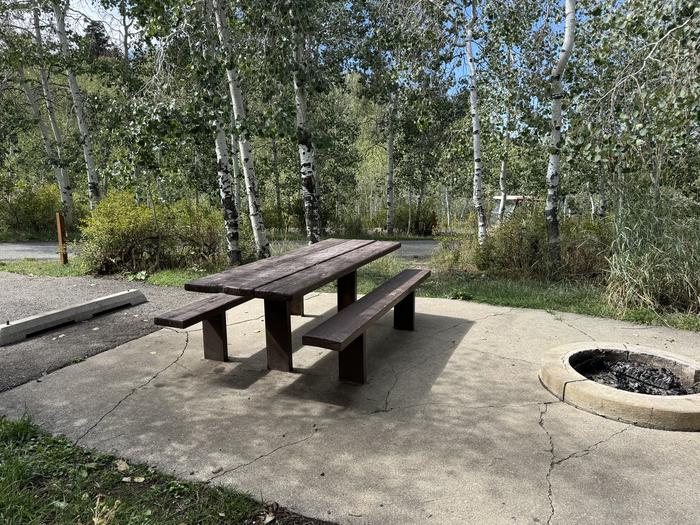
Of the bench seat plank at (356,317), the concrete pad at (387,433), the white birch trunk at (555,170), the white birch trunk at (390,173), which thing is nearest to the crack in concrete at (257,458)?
the concrete pad at (387,433)

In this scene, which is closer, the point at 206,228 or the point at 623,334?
the point at 623,334

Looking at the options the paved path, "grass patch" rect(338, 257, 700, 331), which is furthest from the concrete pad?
the paved path

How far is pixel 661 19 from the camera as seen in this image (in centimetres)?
418

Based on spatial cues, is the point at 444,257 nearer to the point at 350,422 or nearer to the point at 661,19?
the point at 661,19

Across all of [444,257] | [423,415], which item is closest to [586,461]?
[423,415]

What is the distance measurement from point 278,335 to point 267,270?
553 millimetres

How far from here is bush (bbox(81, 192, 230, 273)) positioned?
25.0ft

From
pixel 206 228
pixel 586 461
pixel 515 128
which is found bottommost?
pixel 586 461

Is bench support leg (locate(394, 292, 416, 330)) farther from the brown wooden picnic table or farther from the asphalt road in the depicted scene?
the asphalt road

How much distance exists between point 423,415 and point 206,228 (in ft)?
20.1

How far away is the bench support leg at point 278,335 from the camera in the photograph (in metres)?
3.58

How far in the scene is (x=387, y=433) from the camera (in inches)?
109

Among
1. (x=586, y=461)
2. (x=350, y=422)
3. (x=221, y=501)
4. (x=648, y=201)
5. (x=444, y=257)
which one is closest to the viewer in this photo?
(x=221, y=501)

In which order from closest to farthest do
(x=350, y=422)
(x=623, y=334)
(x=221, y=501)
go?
(x=221, y=501) → (x=350, y=422) → (x=623, y=334)
